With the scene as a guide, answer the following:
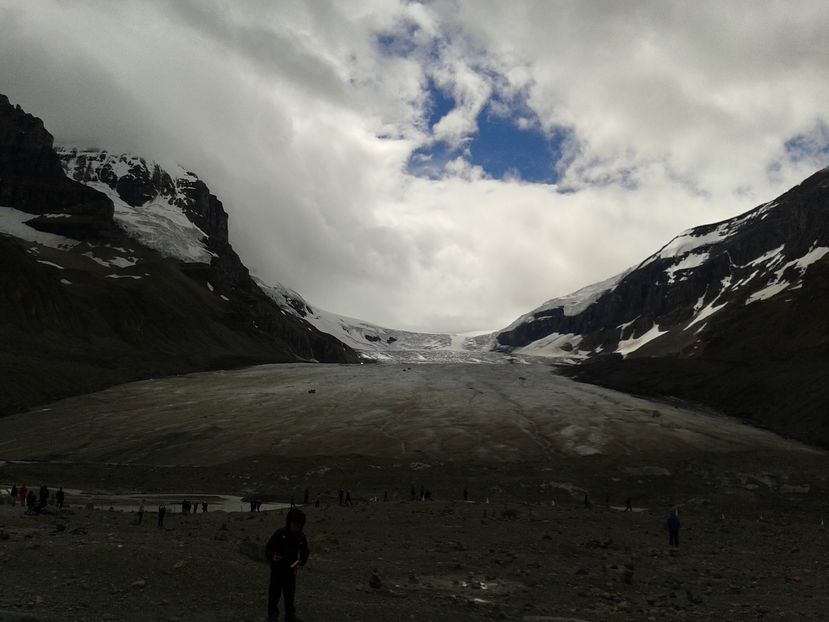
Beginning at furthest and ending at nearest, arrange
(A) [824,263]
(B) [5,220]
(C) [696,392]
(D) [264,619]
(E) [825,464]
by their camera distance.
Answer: (B) [5,220] < (A) [824,263] < (C) [696,392] < (E) [825,464] < (D) [264,619]

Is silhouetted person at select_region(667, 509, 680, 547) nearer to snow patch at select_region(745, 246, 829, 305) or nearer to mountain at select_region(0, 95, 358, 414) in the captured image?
mountain at select_region(0, 95, 358, 414)

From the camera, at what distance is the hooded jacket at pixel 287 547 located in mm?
11797

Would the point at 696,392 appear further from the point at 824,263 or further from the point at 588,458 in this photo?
the point at 824,263

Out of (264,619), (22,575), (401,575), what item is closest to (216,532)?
(401,575)

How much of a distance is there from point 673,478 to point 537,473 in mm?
11166

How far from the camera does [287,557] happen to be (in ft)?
39.0

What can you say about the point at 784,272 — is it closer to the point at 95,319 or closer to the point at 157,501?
the point at 95,319

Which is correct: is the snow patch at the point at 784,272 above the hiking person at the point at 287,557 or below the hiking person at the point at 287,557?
above

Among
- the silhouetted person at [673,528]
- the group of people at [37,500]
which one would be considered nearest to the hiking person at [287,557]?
the group of people at [37,500]

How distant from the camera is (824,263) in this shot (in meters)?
147

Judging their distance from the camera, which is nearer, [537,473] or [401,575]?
[401,575]

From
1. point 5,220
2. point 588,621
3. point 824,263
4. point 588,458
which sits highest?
point 5,220

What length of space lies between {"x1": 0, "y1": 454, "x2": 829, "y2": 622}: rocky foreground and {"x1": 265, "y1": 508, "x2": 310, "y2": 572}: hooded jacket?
146cm

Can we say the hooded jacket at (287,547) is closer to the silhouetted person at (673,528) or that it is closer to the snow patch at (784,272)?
the silhouetted person at (673,528)
